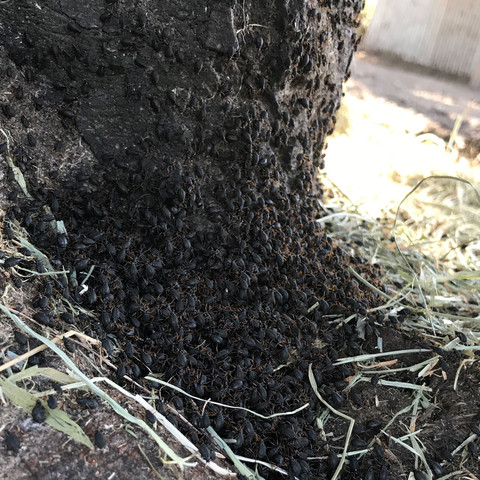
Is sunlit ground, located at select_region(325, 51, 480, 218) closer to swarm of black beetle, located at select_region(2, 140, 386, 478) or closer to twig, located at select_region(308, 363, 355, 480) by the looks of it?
swarm of black beetle, located at select_region(2, 140, 386, 478)

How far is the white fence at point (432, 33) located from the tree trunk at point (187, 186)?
677cm

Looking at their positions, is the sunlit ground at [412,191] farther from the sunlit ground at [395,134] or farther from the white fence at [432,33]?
the white fence at [432,33]

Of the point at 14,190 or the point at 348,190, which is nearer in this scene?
the point at 14,190

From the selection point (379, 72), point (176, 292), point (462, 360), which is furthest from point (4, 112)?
point (379, 72)

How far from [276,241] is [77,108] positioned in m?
1.53

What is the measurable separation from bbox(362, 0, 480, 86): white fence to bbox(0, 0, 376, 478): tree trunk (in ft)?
22.2

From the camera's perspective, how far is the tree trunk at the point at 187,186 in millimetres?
3090

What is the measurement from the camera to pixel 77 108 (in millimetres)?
3342

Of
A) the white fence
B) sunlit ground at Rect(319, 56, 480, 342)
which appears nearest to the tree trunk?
sunlit ground at Rect(319, 56, 480, 342)

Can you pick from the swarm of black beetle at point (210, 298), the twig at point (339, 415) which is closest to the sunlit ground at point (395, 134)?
the swarm of black beetle at point (210, 298)

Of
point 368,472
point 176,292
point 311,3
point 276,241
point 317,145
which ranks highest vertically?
point 311,3

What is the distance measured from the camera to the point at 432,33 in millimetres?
9555

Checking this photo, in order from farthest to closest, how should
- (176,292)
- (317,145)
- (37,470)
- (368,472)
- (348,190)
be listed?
(348,190)
(317,145)
(176,292)
(368,472)
(37,470)

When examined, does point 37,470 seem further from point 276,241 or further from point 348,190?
point 348,190
